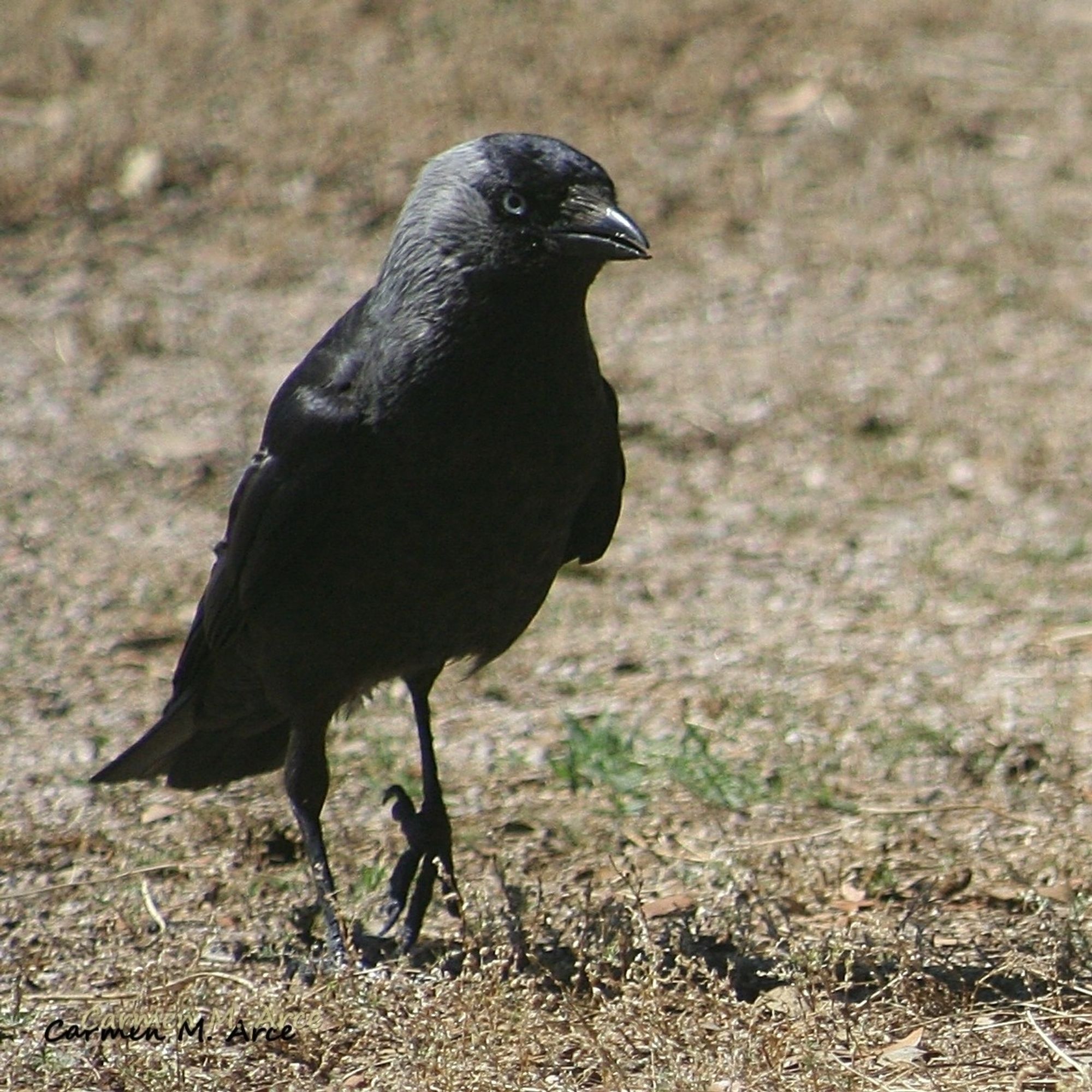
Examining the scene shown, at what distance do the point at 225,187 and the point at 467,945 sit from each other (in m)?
6.31

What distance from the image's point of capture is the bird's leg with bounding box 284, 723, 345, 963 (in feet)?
15.2

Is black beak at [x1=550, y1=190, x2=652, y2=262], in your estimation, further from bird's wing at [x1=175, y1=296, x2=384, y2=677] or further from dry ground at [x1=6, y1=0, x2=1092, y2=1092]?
dry ground at [x1=6, y1=0, x2=1092, y2=1092]

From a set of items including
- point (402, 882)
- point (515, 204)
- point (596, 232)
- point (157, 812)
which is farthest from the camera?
point (157, 812)

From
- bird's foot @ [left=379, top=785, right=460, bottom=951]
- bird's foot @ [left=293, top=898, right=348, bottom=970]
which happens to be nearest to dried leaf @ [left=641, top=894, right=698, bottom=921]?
bird's foot @ [left=379, top=785, right=460, bottom=951]

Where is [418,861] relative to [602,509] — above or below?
below

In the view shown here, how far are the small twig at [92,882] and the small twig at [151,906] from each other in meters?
0.04

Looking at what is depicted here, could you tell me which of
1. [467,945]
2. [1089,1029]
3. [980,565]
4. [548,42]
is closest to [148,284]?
[548,42]

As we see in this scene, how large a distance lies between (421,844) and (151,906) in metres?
0.71

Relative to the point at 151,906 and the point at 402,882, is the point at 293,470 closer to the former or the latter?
the point at 402,882

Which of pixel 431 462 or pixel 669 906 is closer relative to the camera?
pixel 431 462

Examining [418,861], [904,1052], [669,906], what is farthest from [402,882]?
[904,1052]

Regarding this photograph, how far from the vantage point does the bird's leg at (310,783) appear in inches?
182

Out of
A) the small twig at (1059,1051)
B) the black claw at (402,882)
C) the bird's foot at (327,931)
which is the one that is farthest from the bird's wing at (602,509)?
the small twig at (1059,1051)

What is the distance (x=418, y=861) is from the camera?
4668 mm
